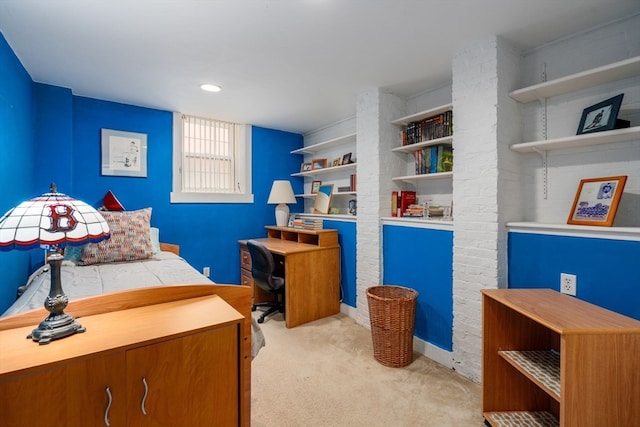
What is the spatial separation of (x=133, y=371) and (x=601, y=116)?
265cm

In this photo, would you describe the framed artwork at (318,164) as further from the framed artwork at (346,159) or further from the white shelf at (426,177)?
the white shelf at (426,177)

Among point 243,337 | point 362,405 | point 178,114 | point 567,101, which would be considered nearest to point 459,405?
point 362,405

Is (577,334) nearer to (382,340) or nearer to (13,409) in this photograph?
(382,340)

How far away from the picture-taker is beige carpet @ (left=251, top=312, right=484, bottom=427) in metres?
1.71

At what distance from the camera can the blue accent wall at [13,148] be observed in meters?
1.86

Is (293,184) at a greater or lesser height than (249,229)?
greater

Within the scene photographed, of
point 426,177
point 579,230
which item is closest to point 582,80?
point 579,230

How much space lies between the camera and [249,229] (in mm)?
3971

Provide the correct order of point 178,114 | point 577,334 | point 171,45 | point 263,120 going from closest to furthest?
point 577,334 < point 171,45 < point 178,114 < point 263,120

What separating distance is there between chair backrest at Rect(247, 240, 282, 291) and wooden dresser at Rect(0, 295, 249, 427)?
147 cm

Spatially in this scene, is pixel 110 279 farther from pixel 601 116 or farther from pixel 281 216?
pixel 601 116

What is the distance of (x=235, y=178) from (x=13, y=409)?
10.6ft

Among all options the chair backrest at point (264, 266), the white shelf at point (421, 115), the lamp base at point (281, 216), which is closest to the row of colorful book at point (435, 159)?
the white shelf at point (421, 115)

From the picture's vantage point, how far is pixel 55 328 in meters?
1.06
